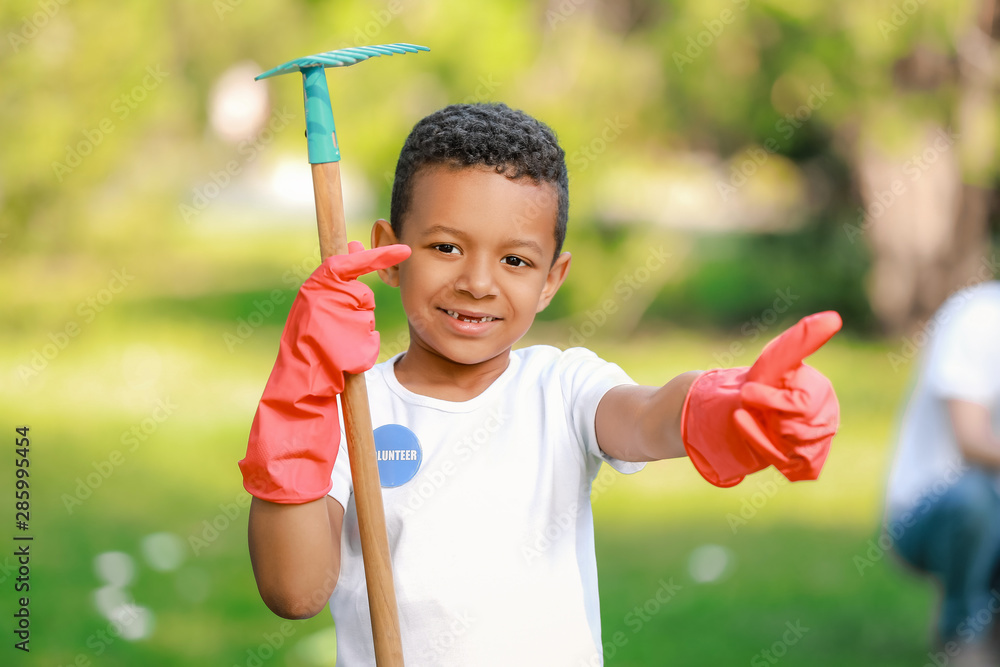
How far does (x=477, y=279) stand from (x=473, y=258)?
0.04 meters

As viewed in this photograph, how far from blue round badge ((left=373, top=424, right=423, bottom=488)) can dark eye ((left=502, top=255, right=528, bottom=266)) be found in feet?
1.08

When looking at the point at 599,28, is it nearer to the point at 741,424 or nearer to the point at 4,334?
the point at 4,334

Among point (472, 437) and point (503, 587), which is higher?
point (472, 437)

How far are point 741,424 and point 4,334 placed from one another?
24.3 feet

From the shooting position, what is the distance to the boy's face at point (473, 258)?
1.66 meters

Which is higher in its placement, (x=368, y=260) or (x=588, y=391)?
(x=368, y=260)

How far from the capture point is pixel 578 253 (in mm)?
6922

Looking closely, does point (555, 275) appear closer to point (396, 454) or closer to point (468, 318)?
point (468, 318)

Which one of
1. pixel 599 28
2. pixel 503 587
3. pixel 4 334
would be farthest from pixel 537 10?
pixel 503 587

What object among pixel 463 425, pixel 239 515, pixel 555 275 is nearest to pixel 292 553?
pixel 463 425

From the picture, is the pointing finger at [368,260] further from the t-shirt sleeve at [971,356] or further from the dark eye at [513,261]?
the t-shirt sleeve at [971,356]

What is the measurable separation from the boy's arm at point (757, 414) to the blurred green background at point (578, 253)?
2.66 metres

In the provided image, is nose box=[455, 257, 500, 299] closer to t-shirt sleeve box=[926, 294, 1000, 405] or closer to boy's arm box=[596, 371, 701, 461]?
boy's arm box=[596, 371, 701, 461]

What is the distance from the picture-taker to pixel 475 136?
5.56ft
